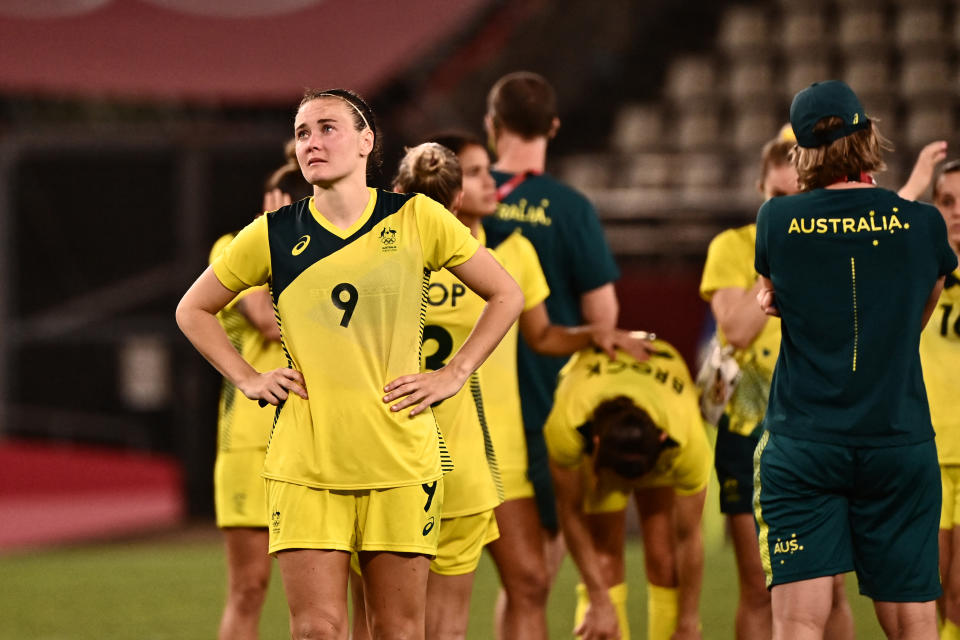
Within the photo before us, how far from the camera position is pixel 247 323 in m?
4.68

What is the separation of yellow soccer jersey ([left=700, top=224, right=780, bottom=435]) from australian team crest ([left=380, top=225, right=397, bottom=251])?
1554mm

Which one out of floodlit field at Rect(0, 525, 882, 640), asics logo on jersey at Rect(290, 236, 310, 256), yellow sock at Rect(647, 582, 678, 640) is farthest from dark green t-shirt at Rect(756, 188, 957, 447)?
floodlit field at Rect(0, 525, 882, 640)

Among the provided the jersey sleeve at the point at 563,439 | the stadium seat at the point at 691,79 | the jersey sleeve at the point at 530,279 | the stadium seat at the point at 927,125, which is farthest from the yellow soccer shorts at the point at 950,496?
the stadium seat at the point at 691,79

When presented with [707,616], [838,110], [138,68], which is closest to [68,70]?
[138,68]

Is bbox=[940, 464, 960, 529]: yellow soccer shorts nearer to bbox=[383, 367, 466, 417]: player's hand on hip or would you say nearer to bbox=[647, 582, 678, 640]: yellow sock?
bbox=[647, 582, 678, 640]: yellow sock

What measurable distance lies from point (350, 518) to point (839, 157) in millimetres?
1594

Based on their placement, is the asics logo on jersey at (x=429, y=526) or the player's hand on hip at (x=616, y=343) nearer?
the asics logo on jersey at (x=429, y=526)

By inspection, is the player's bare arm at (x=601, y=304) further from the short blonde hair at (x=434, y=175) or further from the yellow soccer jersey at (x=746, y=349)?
the short blonde hair at (x=434, y=175)

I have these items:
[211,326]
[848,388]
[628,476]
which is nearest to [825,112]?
[848,388]

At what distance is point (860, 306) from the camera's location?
343cm

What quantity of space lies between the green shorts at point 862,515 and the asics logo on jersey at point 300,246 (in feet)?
4.46

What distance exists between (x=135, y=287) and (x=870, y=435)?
1352cm

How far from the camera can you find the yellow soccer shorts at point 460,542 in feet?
13.0

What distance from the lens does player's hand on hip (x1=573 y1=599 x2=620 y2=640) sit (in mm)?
4449
